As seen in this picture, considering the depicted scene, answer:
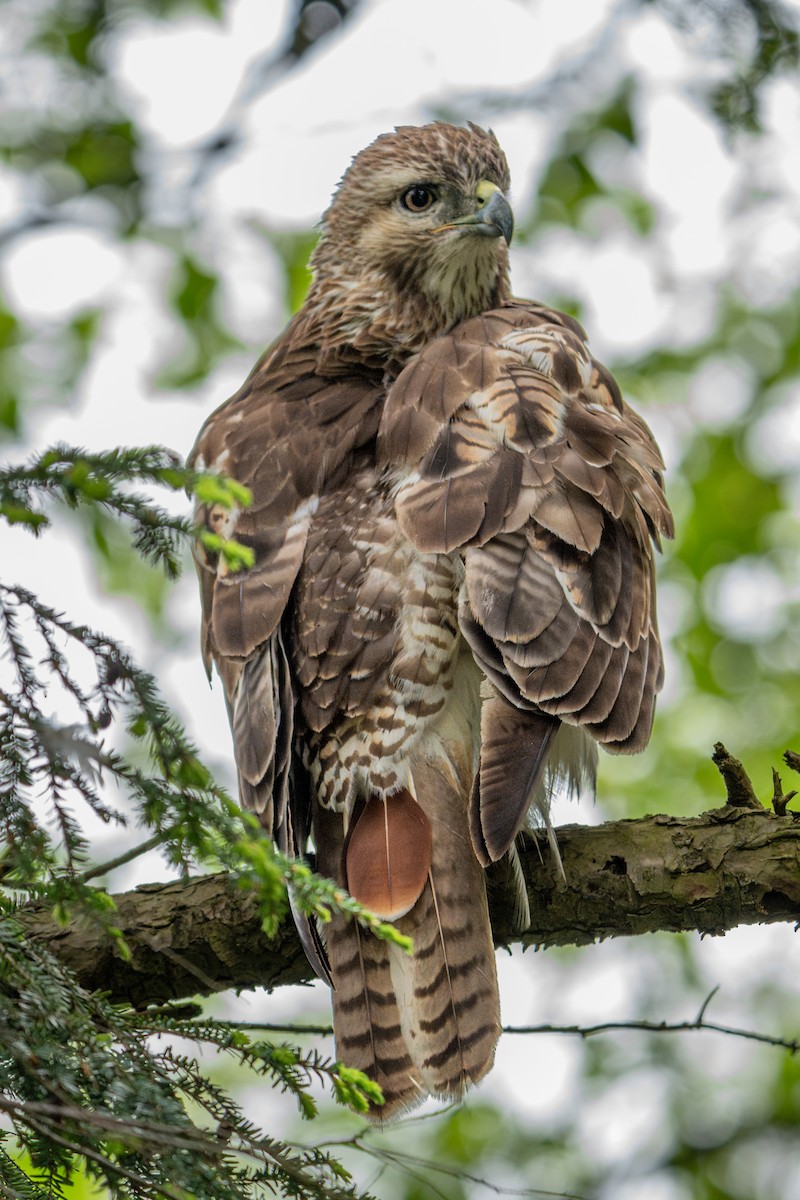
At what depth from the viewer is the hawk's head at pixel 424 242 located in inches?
159

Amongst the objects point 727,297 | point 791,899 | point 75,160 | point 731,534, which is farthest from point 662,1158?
point 75,160

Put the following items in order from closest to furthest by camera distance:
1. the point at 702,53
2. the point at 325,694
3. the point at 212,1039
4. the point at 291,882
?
the point at 291,882
the point at 212,1039
the point at 325,694
the point at 702,53

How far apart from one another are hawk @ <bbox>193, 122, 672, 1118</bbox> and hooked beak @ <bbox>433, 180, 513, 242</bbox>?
27 centimetres

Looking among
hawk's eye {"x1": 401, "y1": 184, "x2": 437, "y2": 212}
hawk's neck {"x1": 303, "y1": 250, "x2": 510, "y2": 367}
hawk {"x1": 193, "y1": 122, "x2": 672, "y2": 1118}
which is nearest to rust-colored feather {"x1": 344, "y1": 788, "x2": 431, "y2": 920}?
hawk {"x1": 193, "y1": 122, "x2": 672, "y2": 1118}

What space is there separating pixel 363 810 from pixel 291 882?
1.11 m

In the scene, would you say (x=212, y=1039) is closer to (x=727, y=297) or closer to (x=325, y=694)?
(x=325, y=694)

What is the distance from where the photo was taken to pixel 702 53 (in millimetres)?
4730

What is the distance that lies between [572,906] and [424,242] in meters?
2.13

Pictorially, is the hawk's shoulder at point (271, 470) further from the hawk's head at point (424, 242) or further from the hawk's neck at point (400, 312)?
the hawk's head at point (424, 242)

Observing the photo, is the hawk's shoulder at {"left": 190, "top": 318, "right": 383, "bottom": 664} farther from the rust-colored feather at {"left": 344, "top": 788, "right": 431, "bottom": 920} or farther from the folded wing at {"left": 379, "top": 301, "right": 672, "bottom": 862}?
the rust-colored feather at {"left": 344, "top": 788, "right": 431, "bottom": 920}

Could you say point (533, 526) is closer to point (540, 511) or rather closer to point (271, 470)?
point (540, 511)

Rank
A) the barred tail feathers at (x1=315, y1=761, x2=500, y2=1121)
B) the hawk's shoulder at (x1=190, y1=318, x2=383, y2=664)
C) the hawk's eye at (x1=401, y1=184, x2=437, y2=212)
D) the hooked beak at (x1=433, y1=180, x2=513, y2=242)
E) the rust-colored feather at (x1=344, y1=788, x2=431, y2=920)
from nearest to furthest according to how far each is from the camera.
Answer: the barred tail feathers at (x1=315, y1=761, x2=500, y2=1121) < the rust-colored feather at (x1=344, y1=788, x2=431, y2=920) < the hawk's shoulder at (x1=190, y1=318, x2=383, y2=664) < the hooked beak at (x1=433, y1=180, x2=513, y2=242) < the hawk's eye at (x1=401, y1=184, x2=437, y2=212)

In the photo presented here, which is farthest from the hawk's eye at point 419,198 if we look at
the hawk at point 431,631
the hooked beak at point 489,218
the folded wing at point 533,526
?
the folded wing at point 533,526

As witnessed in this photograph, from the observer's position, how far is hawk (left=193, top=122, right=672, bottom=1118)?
286 cm
